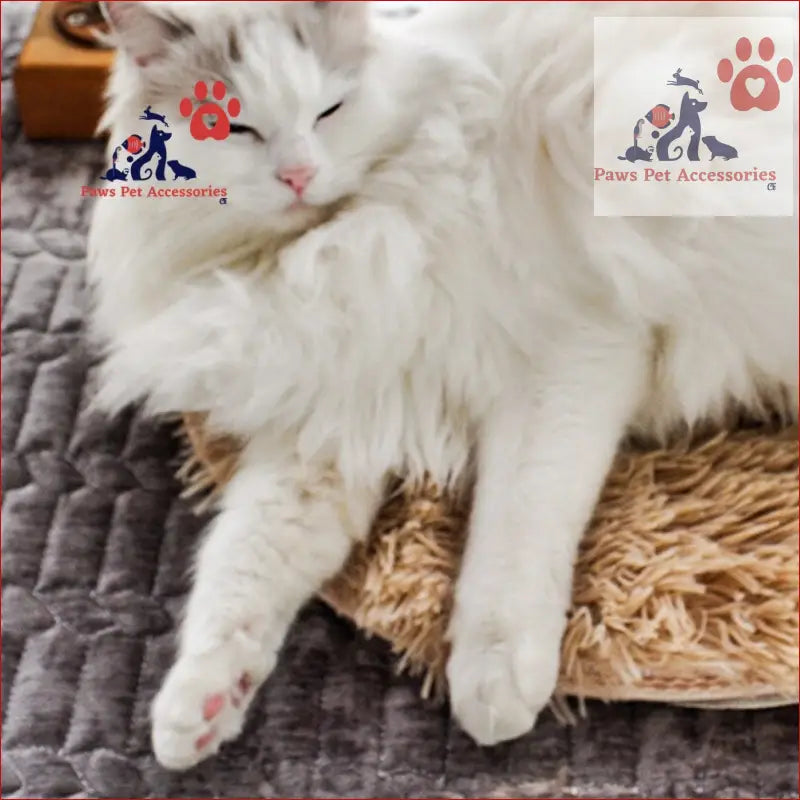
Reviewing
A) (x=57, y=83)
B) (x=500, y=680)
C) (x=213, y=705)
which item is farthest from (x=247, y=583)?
(x=57, y=83)

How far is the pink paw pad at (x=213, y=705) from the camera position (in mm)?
767

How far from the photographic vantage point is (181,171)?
2.77 feet

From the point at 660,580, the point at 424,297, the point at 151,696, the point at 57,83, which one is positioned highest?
the point at 57,83

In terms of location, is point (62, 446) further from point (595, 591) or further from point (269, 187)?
A: point (595, 591)

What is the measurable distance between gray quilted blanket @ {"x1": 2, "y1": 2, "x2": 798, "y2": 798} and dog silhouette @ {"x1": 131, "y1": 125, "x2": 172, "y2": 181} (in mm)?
289

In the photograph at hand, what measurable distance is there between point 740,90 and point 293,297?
0.44 metres

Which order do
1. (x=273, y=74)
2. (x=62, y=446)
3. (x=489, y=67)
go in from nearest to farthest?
1. (x=273, y=74)
2. (x=489, y=67)
3. (x=62, y=446)

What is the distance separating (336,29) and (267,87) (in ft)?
0.28

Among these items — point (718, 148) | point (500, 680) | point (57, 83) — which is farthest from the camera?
point (57, 83)

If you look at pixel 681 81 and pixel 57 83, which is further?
pixel 57 83

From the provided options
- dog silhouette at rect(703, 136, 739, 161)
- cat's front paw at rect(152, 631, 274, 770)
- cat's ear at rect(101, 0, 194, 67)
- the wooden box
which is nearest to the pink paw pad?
cat's front paw at rect(152, 631, 274, 770)

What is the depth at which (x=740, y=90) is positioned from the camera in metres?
0.90

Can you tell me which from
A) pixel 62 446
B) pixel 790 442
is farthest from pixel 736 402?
pixel 62 446

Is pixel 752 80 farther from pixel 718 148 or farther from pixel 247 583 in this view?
pixel 247 583
